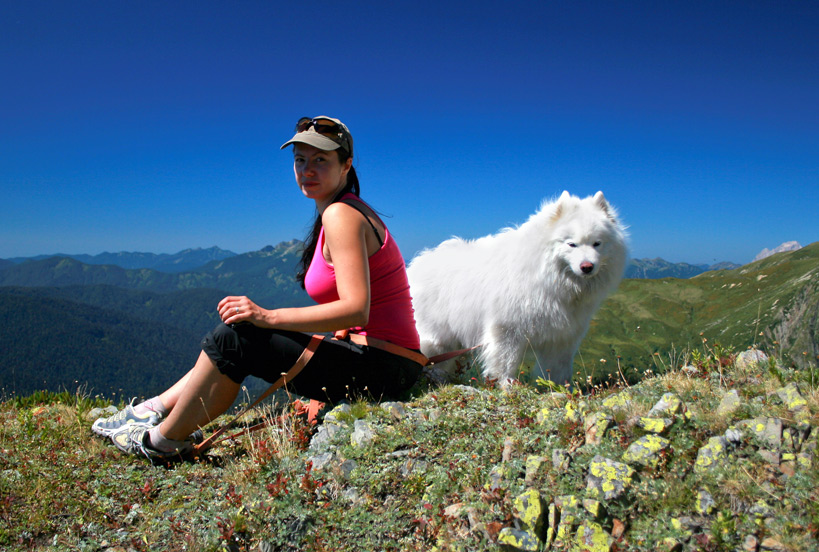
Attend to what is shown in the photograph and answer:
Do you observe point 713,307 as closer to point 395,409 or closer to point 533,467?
point 395,409

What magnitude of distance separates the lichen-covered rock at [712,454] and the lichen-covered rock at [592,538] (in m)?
0.73

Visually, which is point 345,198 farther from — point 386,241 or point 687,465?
point 687,465

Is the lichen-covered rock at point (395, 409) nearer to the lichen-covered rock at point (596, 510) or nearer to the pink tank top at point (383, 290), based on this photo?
the pink tank top at point (383, 290)

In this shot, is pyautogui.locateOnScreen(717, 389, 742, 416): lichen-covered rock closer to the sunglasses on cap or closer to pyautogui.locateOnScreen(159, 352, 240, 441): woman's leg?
the sunglasses on cap

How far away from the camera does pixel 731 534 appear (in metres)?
2.40

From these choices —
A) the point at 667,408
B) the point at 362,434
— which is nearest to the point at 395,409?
the point at 362,434

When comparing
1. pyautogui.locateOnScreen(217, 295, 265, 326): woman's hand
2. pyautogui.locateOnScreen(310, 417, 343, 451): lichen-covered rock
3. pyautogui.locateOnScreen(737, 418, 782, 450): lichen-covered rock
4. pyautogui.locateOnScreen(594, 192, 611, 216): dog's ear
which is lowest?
pyautogui.locateOnScreen(310, 417, 343, 451): lichen-covered rock

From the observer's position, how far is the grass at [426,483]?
8.47 ft

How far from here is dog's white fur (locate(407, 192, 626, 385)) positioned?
599 centimetres

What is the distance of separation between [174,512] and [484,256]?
4.76 meters

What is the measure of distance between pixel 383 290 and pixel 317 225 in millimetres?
1125

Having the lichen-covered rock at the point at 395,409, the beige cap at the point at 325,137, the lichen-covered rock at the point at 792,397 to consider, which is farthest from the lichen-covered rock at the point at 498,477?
the beige cap at the point at 325,137

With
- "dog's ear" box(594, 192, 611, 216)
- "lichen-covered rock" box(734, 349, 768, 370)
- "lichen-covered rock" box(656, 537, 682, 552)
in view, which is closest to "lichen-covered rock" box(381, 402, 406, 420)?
"lichen-covered rock" box(656, 537, 682, 552)

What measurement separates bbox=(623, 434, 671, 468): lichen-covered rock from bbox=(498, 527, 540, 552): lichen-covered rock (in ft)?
2.63
